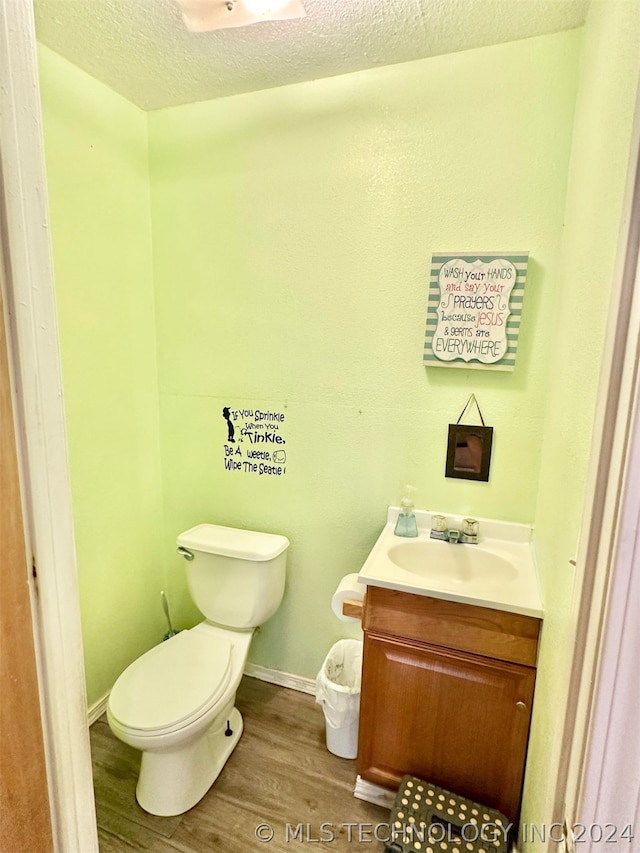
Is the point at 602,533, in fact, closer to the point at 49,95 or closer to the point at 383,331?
the point at 383,331

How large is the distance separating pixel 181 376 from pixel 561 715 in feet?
5.82

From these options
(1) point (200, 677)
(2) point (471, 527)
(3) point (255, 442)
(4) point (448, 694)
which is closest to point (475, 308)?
(2) point (471, 527)

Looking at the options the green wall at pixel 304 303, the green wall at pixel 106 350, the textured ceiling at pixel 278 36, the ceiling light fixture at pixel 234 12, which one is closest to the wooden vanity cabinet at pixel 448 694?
the green wall at pixel 304 303

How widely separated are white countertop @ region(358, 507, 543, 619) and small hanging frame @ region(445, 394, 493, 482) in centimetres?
18

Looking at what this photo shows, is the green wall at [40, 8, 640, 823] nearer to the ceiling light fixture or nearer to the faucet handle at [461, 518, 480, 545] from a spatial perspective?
the faucet handle at [461, 518, 480, 545]

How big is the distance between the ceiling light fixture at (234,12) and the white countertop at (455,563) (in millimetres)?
1544

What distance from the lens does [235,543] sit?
5.66ft

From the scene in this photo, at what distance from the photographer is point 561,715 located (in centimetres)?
61

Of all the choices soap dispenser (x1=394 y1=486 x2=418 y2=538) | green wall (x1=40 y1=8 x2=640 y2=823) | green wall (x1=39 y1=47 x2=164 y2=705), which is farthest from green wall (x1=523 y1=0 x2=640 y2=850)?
green wall (x1=39 y1=47 x2=164 y2=705)

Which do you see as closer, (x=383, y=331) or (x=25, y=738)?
(x=25, y=738)

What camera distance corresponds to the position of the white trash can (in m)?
1.55

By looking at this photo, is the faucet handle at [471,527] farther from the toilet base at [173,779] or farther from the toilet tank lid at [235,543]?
the toilet base at [173,779]

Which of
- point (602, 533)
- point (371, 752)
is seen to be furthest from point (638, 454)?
point (371, 752)

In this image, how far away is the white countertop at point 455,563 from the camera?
127 cm
